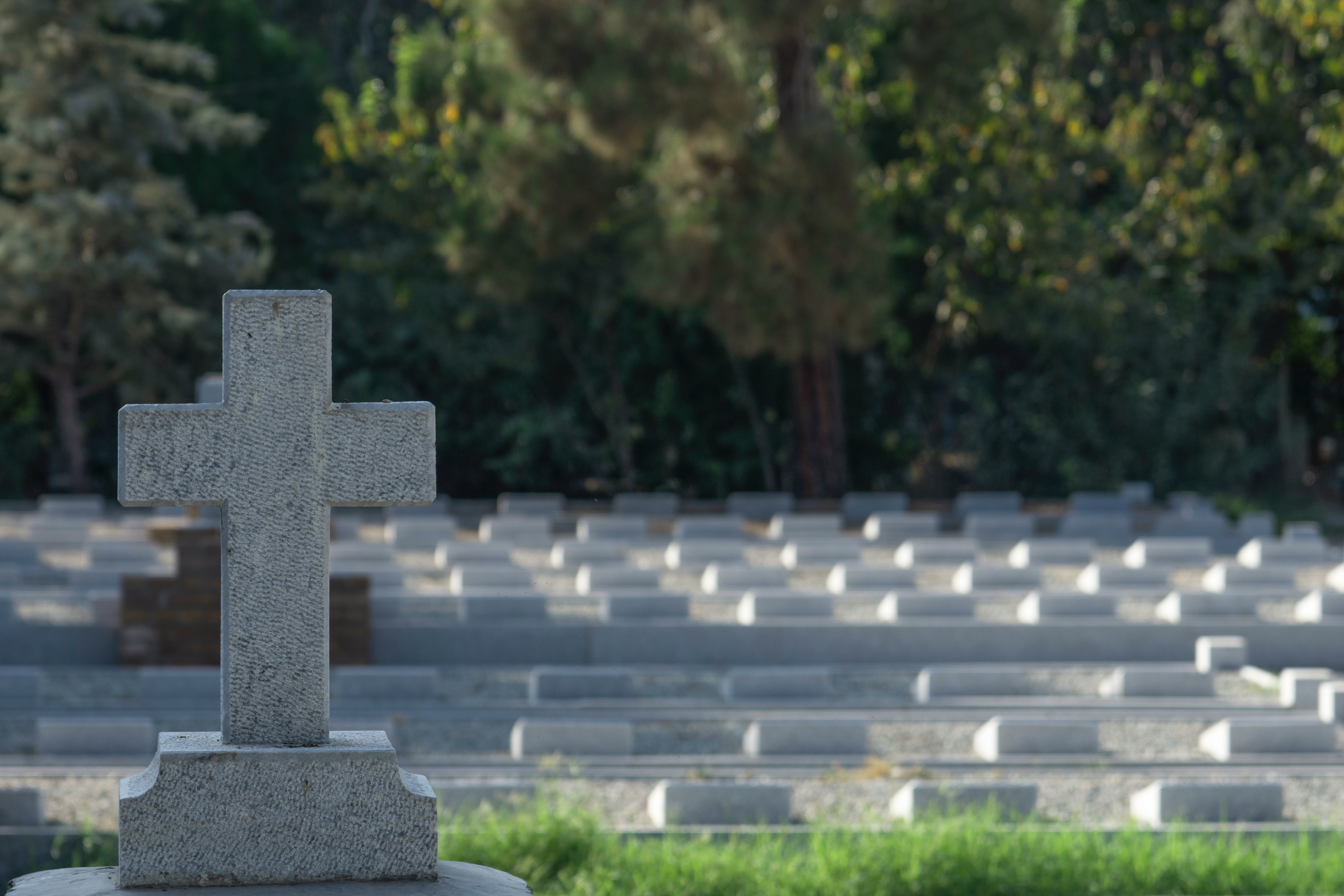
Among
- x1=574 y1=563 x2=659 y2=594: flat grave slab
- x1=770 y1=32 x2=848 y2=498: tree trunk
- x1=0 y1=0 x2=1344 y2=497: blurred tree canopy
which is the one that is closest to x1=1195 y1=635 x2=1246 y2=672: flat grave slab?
x1=574 y1=563 x2=659 y2=594: flat grave slab

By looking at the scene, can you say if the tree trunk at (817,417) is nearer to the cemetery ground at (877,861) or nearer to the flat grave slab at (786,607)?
the flat grave slab at (786,607)

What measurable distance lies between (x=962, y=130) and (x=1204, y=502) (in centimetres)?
487

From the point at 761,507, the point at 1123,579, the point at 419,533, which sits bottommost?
the point at 1123,579

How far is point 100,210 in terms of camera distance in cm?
1537

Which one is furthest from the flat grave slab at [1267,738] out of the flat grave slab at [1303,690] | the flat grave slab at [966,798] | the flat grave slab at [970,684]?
the flat grave slab at [966,798]

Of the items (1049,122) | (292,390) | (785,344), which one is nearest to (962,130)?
(1049,122)

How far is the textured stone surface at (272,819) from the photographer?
2.81 metres

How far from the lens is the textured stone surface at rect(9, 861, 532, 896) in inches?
110

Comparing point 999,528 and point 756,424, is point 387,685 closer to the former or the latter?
point 999,528

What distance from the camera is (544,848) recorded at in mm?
4910

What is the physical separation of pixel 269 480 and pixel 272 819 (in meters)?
0.64

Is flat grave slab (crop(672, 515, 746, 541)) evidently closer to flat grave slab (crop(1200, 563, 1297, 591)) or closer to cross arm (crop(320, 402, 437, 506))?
flat grave slab (crop(1200, 563, 1297, 591))

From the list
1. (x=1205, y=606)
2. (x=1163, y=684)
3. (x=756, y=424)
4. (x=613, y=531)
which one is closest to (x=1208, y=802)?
(x=1163, y=684)

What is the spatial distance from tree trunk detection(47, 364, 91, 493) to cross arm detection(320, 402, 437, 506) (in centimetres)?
1506
